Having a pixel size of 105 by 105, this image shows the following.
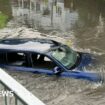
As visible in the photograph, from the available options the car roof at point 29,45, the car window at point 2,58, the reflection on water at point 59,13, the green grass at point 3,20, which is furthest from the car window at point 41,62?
the green grass at point 3,20

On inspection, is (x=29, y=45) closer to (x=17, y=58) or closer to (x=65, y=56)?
(x=17, y=58)

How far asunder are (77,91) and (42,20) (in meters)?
14.7

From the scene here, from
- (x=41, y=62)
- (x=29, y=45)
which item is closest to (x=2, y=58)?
(x=29, y=45)

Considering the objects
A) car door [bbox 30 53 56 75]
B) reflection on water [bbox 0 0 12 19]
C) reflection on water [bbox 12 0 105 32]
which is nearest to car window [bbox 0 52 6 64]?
car door [bbox 30 53 56 75]

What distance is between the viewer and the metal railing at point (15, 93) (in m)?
2.45

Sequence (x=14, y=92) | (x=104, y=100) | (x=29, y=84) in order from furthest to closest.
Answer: (x=29, y=84) < (x=104, y=100) < (x=14, y=92)

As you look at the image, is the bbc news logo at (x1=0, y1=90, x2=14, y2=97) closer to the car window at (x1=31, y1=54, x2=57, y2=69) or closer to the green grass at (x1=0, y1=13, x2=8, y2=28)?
the car window at (x1=31, y1=54, x2=57, y2=69)

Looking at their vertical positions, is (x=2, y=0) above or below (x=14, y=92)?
below

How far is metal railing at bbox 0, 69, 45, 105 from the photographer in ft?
8.03

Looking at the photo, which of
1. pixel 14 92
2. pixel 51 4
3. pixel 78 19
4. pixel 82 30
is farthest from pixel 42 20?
pixel 14 92

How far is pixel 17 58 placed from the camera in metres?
11.0

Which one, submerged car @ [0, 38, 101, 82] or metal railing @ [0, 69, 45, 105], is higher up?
metal railing @ [0, 69, 45, 105]

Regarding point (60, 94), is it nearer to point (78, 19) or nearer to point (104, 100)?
point (104, 100)

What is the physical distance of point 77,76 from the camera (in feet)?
33.3
